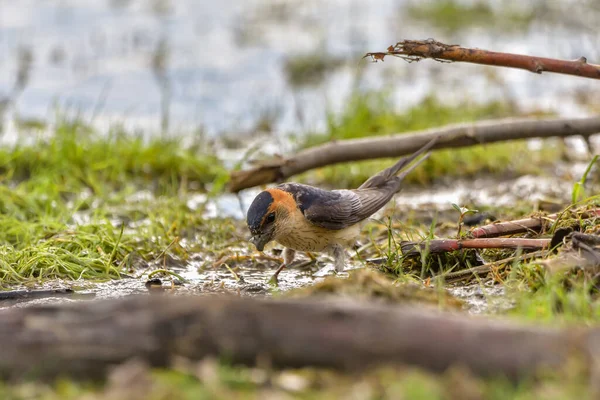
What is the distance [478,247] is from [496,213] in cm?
192

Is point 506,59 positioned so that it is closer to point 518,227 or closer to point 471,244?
point 518,227

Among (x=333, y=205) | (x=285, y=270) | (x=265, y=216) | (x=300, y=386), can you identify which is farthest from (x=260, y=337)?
(x=285, y=270)

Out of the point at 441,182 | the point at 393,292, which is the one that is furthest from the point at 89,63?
the point at 393,292

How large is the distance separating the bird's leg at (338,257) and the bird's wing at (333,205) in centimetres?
18

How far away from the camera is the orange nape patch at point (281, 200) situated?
215 inches

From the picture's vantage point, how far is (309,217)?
18.3 ft

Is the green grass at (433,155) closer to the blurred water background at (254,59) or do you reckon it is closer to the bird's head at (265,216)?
the blurred water background at (254,59)

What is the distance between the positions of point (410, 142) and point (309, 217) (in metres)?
1.71

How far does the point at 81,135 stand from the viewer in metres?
8.62

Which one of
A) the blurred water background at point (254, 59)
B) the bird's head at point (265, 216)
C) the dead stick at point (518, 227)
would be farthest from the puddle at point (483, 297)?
the blurred water background at point (254, 59)

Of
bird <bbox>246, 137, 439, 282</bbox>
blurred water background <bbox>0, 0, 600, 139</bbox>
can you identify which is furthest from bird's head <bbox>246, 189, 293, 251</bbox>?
blurred water background <bbox>0, 0, 600, 139</bbox>

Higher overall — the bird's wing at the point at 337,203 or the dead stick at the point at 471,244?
the bird's wing at the point at 337,203

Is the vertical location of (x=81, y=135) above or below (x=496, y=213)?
above

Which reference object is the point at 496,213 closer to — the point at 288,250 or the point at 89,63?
the point at 288,250
